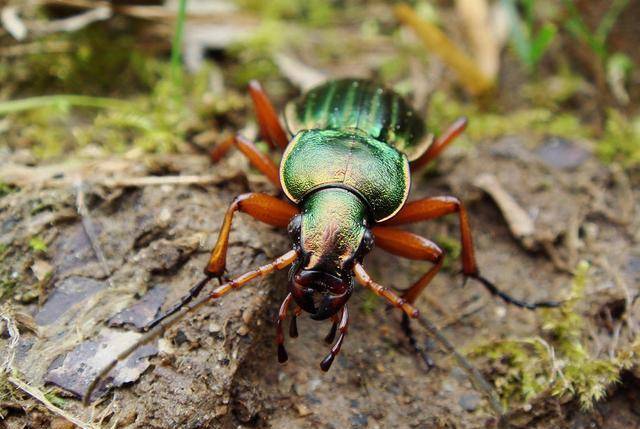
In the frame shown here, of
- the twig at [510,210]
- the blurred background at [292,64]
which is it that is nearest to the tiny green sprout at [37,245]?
the blurred background at [292,64]

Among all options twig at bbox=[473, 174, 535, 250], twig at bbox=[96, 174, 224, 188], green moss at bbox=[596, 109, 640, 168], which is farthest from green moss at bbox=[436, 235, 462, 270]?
twig at bbox=[96, 174, 224, 188]

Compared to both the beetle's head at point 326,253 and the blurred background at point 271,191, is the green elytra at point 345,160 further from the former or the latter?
the blurred background at point 271,191

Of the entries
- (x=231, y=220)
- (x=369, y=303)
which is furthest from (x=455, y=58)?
(x=231, y=220)

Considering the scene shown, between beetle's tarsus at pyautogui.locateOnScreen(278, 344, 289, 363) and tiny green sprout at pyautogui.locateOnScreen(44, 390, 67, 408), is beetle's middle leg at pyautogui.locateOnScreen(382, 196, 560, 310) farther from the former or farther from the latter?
tiny green sprout at pyautogui.locateOnScreen(44, 390, 67, 408)

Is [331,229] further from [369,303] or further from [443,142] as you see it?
[443,142]

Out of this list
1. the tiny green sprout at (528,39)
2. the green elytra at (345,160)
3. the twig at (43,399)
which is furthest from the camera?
the tiny green sprout at (528,39)

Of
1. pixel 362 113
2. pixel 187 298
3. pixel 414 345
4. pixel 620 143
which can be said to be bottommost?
pixel 414 345

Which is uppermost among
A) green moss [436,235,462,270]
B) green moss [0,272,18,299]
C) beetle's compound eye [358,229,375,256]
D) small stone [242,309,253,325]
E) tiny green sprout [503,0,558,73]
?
tiny green sprout [503,0,558,73]
